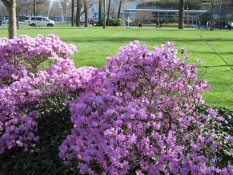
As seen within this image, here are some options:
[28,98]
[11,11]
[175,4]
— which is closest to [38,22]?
[175,4]

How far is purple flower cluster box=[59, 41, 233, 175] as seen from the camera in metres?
3.79

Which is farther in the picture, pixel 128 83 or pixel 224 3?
pixel 224 3

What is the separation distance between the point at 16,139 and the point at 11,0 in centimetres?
799

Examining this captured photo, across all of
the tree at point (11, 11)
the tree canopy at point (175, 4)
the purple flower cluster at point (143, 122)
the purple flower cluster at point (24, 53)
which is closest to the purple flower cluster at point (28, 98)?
the purple flower cluster at point (143, 122)

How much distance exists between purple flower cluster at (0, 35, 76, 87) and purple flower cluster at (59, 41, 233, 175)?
2.05 meters

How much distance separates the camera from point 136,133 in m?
3.99

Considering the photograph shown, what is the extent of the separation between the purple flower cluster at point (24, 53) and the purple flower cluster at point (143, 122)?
6.74 feet

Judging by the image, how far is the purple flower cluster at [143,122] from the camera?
149 inches

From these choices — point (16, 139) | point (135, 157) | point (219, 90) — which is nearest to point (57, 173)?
point (16, 139)

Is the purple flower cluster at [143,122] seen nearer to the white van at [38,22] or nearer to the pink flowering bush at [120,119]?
the pink flowering bush at [120,119]

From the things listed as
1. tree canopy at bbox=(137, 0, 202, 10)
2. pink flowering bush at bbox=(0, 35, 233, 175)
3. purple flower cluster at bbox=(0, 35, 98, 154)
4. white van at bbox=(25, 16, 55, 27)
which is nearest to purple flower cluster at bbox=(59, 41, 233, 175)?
pink flowering bush at bbox=(0, 35, 233, 175)

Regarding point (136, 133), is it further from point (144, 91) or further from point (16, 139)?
point (16, 139)

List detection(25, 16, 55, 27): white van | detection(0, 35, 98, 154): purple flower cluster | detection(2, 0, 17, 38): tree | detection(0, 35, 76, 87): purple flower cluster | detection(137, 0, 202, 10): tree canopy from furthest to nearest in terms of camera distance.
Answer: detection(137, 0, 202, 10): tree canopy → detection(25, 16, 55, 27): white van → detection(2, 0, 17, 38): tree → detection(0, 35, 76, 87): purple flower cluster → detection(0, 35, 98, 154): purple flower cluster

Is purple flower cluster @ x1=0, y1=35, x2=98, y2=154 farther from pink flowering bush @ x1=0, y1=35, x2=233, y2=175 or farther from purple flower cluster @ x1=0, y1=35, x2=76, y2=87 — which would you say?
purple flower cluster @ x1=0, y1=35, x2=76, y2=87
